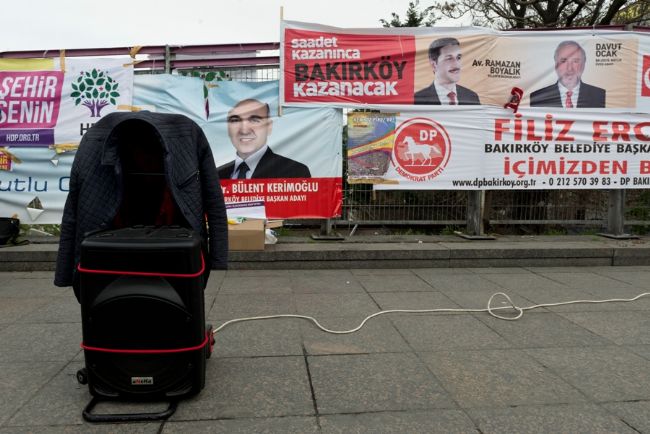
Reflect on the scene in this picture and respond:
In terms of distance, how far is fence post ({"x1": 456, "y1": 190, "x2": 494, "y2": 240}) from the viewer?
7.57m

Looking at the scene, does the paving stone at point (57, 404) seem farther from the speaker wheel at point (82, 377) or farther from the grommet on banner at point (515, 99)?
the grommet on banner at point (515, 99)

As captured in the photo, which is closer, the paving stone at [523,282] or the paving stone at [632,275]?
the paving stone at [523,282]

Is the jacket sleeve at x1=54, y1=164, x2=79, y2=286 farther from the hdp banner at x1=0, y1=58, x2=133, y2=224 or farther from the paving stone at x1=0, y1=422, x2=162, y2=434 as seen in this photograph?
the hdp banner at x1=0, y1=58, x2=133, y2=224

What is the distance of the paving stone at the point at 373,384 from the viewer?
3025 millimetres

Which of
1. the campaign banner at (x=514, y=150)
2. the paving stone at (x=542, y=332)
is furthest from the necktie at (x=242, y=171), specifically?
the paving stone at (x=542, y=332)

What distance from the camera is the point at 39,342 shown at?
4.02 meters

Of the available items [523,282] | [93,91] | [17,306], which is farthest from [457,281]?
[93,91]

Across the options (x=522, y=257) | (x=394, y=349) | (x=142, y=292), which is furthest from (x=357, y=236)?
(x=142, y=292)

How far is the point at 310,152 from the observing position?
7.12 m

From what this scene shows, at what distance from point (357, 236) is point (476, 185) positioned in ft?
6.30

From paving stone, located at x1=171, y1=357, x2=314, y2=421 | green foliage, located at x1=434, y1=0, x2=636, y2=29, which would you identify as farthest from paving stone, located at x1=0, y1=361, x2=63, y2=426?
green foliage, located at x1=434, y1=0, x2=636, y2=29

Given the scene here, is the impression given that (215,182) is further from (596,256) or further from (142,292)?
(596,256)

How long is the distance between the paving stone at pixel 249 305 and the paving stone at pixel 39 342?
3.87 ft

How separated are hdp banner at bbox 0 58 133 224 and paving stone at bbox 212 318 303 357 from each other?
4047mm
